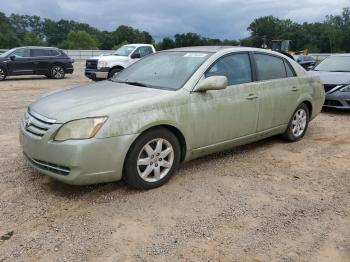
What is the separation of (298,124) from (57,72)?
1457 cm

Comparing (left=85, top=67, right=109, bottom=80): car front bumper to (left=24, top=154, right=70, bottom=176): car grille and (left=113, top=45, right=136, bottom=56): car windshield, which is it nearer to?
(left=113, top=45, right=136, bottom=56): car windshield

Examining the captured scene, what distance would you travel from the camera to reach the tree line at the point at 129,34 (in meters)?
81.3

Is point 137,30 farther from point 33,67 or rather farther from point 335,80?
point 335,80

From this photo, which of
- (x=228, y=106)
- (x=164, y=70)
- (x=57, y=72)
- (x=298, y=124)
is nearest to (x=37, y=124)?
(x=164, y=70)

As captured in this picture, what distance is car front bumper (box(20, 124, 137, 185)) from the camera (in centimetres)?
365

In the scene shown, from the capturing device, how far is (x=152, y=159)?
4156 millimetres

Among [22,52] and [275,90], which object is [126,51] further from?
[275,90]

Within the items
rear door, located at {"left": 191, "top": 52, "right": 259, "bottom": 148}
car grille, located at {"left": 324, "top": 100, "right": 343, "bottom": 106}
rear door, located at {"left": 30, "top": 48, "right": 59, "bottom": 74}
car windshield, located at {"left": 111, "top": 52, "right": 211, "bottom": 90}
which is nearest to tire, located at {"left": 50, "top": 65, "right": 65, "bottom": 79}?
rear door, located at {"left": 30, "top": 48, "right": 59, "bottom": 74}

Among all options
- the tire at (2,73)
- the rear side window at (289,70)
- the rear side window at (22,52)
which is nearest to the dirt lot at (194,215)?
the rear side window at (289,70)

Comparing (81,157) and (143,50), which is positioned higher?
(143,50)

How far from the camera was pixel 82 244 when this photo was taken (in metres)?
3.15

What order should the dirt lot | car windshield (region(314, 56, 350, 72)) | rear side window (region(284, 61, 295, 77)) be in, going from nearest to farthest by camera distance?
the dirt lot → rear side window (region(284, 61, 295, 77)) → car windshield (region(314, 56, 350, 72))

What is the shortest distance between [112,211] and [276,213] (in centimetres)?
160

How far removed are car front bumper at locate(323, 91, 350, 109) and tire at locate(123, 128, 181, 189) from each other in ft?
19.6
